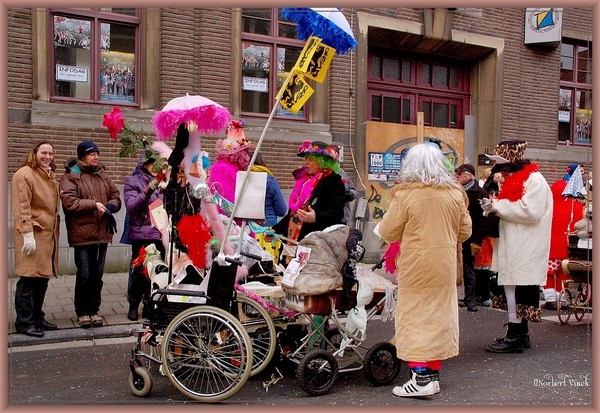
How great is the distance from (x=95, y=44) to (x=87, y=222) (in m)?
4.28

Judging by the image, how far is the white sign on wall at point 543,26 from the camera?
13.0 metres

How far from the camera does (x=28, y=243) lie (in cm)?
602

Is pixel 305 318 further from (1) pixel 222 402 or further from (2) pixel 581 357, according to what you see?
(2) pixel 581 357

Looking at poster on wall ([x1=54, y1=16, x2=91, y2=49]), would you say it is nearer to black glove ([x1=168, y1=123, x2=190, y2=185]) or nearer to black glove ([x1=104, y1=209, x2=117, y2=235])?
black glove ([x1=104, y1=209, x2=117, y2=235])

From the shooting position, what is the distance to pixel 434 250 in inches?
174

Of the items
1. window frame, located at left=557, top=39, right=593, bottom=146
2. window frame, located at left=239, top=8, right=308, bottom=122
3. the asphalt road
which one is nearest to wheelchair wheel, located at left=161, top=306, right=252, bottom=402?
the asphalt road

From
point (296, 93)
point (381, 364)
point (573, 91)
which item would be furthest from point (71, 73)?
point (573, 91)

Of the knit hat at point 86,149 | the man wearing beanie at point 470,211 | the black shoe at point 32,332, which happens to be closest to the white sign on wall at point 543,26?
the man wearing beanie at point 470,211

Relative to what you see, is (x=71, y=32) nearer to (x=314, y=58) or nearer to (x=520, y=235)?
(x=314, y=58)

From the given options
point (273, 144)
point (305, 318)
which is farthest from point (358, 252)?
point (273, 144)

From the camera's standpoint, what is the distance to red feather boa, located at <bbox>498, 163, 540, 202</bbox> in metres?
5.75

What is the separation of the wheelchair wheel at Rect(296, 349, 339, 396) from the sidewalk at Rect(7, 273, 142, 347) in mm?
1482

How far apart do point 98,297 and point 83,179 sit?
1292 millimetres
